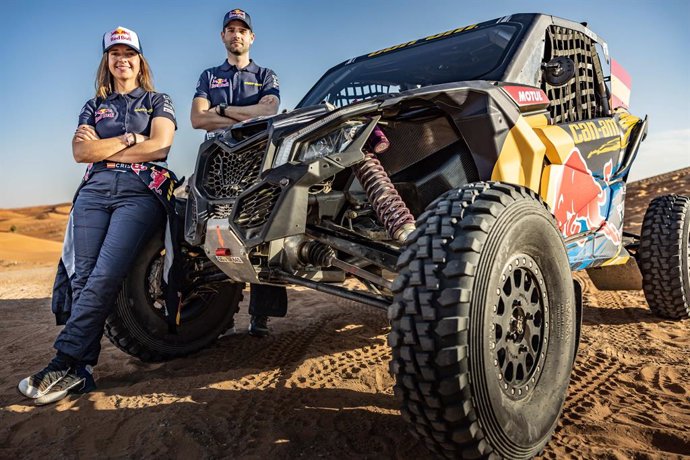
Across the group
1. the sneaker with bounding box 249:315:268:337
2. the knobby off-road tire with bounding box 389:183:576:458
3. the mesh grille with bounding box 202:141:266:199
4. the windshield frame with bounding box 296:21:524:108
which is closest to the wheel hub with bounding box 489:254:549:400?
the knobby off-road tire with bounding box 389:183:576:458

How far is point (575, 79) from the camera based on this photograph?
13.3ft

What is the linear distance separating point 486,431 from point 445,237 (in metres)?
0.74

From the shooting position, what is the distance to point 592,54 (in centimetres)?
437

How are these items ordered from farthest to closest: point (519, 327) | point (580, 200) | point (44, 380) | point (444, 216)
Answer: point (580, 200)
point (44, 380)
point (519, 327)
point (444, 216)

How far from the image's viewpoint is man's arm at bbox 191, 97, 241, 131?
163 inches

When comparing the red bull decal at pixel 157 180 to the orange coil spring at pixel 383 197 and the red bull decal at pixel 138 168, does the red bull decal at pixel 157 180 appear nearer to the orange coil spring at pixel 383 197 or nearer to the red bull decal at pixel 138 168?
the red bull decal at pixel 138 168

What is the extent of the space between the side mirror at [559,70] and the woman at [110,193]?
266 centimetres

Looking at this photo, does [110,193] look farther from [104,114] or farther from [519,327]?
[519,327]

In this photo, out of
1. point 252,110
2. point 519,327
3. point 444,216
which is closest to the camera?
point 444,216

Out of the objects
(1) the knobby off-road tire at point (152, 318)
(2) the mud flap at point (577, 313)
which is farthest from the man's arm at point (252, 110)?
(2) the mud flap at point (577, 313)

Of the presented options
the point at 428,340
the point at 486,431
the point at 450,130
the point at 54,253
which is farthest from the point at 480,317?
the point at 54,253

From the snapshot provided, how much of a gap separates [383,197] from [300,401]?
1263 millimetres

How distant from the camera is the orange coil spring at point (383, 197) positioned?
2654 millimetres

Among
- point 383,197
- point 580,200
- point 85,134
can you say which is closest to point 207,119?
point 85,134
